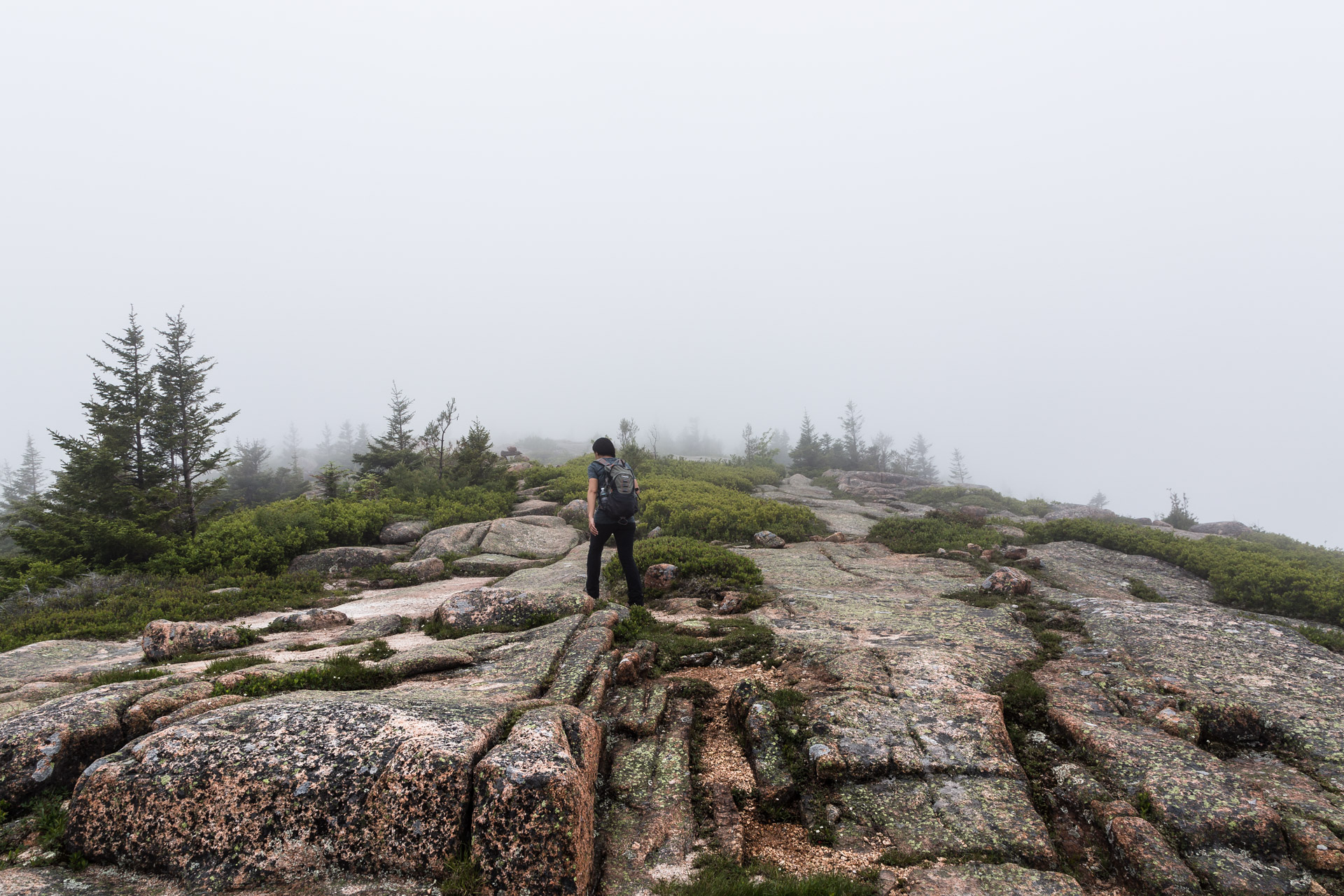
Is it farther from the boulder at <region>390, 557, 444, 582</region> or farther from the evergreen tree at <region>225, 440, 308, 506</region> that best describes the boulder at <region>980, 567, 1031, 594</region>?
the evergreen tree at <region>225, 440, 308, 506</region>

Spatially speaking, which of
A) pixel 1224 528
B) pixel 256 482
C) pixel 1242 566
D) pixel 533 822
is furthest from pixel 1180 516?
pixel 256 482

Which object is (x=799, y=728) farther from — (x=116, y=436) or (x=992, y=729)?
(x=116, y=436)

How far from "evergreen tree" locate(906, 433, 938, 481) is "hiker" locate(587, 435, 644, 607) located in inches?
2655

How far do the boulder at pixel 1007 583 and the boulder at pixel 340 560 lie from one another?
16.1 meters

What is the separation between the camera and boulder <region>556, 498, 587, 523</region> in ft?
69.2

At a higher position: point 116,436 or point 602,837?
point 116,436

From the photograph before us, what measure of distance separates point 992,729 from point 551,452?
3313 inches

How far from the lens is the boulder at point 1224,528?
95.8 feet

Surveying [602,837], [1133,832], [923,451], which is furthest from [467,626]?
[923,451]

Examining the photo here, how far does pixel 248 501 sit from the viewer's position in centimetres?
3178

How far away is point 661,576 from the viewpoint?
473 inches

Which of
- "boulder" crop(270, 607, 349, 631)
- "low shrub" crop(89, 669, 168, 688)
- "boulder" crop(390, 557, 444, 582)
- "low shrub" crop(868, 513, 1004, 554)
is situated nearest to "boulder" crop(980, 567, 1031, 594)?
"low shrub" crop(868, 513, 1004, 554)

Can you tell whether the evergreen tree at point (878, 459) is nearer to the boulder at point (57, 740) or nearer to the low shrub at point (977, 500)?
the low shrub at point (977, 500)

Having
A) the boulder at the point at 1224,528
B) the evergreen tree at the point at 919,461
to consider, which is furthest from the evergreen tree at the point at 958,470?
the boulder at the point at 1224,528
